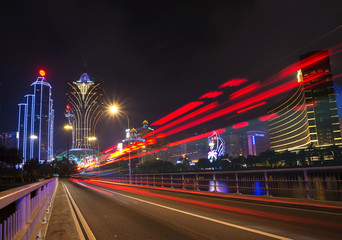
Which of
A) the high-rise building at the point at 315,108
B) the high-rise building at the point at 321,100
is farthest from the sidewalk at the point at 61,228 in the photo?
the high-rise building at the point at 321,100

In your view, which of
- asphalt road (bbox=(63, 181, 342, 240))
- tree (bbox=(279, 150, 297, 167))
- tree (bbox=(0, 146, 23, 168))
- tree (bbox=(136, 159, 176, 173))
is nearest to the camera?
asphalt road (bbox=(63, 181, 342, 240))

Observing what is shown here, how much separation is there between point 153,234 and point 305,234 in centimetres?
382

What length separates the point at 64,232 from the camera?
7.20 m

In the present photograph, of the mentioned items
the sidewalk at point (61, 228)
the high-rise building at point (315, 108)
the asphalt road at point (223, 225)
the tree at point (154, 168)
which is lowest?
the tree at point (154, 168)

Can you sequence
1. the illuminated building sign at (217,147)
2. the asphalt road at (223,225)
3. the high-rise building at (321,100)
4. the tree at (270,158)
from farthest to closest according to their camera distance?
the high-rise building at (321,100) < the tree at (270,158) < the illuminated building sign at (217,147) < the asphalt road at (223,225)

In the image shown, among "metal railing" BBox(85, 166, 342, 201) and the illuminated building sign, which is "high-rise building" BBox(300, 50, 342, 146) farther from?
the illuminated building sign

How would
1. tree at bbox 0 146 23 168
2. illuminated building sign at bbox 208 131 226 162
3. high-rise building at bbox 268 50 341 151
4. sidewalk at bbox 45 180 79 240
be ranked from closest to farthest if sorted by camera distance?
sidewalk at bbox 45 180 79 240 < tree at bbox 0 146 23 168 < illuminated building sign at bbox 208 131 226 162 < high-rise building at bbox 268 50 341 151

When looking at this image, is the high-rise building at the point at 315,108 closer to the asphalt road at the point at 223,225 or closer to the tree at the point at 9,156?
the tree at the point at 9,156

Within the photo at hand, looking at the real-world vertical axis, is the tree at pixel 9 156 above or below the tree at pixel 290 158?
above

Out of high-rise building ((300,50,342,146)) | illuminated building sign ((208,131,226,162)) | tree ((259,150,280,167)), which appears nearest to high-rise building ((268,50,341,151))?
high-rise building ((300,50,342,146))

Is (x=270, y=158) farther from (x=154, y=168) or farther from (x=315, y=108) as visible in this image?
(x=154, y=168)

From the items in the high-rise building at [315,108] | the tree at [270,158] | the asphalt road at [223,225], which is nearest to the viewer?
the asphalt road at [223,225]

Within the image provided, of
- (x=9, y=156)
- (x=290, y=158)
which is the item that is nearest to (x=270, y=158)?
(x=290, y=158)

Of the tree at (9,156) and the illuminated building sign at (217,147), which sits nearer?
the tree at (9,156)
